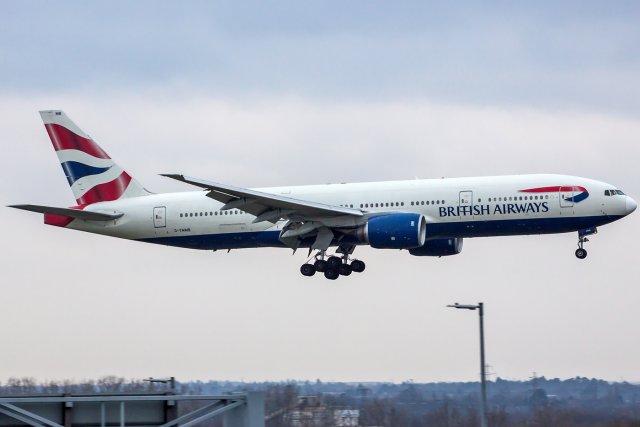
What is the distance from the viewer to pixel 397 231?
5719 cm

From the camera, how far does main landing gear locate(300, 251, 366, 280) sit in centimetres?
6238

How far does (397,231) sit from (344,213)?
2922 mm

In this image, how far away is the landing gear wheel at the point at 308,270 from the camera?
62625 millimetres

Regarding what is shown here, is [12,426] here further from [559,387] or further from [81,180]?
[559,387]

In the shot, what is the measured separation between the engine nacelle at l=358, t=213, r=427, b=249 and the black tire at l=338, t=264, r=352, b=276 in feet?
15.0

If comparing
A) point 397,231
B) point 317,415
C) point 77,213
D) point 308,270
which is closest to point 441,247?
Answer: point 308,270

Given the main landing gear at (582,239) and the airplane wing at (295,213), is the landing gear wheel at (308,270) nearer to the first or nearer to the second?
the airplane wing at (295,213)

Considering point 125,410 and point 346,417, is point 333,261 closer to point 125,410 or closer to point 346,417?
point 346,417

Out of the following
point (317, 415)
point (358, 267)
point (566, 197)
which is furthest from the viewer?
point (358, 267)

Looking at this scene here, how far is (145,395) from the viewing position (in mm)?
32344

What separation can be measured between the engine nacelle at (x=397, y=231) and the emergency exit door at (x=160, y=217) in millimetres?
11260

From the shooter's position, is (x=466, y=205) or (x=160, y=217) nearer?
(x=466, y=205)

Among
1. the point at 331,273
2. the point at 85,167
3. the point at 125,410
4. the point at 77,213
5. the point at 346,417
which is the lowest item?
the point at 346,417

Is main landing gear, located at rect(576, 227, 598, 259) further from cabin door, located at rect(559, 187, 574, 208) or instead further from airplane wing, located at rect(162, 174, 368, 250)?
airplane wing, located at rect(162, 174, 368, 250)
